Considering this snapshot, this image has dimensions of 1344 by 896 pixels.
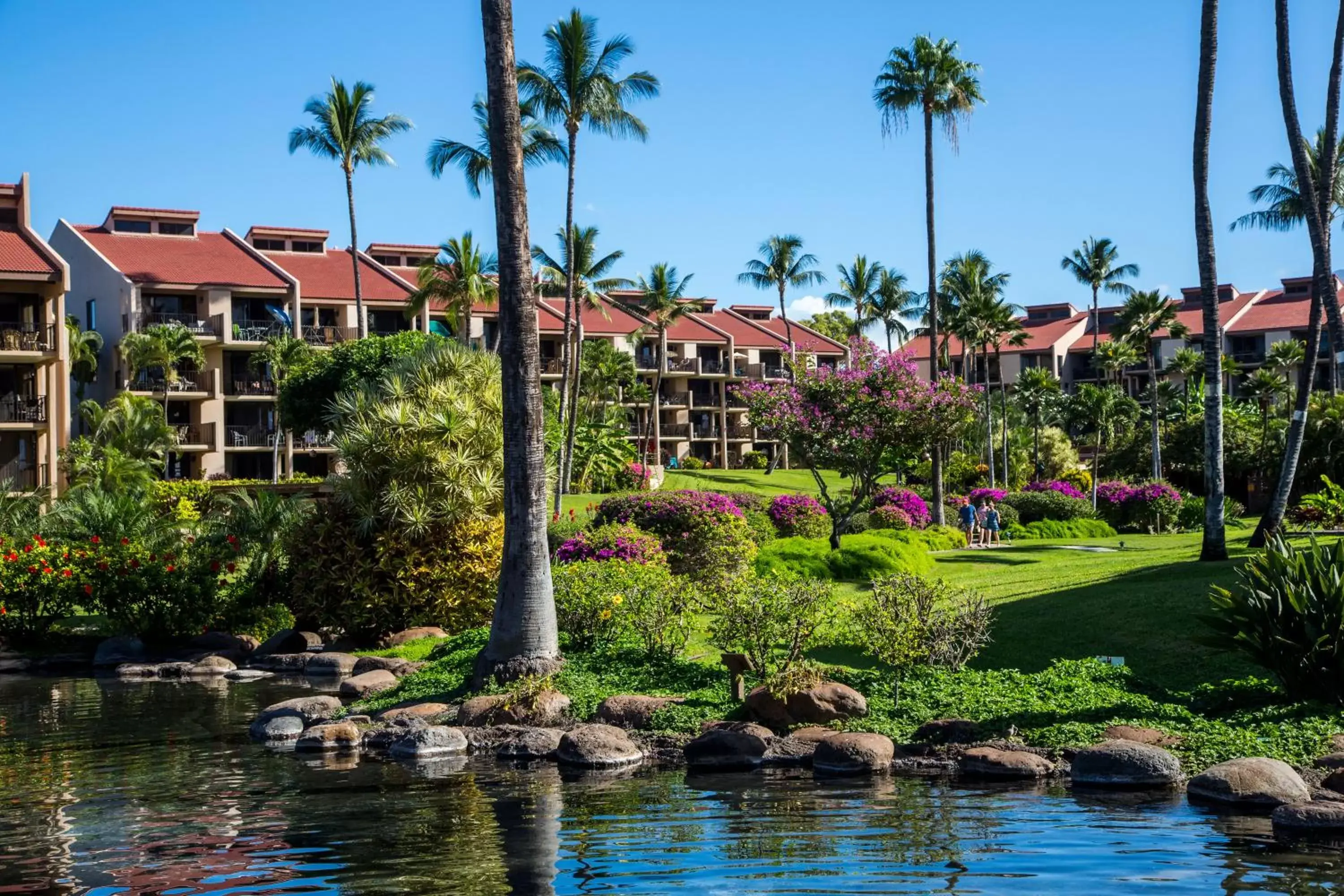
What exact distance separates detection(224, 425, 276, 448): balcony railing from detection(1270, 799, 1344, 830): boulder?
50404 mm

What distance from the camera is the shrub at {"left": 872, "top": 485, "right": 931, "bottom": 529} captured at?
37500 millimetres

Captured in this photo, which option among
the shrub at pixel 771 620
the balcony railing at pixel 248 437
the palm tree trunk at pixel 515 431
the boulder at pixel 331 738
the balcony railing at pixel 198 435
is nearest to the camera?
the boulder at pixel 331 738

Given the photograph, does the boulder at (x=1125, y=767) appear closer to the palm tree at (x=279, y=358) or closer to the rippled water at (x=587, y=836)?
the rippled water at (x=587, y=836)

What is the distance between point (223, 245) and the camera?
5809cm

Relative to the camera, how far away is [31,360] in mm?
41750

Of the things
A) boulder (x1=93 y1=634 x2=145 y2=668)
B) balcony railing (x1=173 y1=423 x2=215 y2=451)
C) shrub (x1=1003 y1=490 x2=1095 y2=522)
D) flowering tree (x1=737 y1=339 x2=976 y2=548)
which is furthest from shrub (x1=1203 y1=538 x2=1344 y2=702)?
balcony railing (x1=173 y1=423 x2=215 y2=451)

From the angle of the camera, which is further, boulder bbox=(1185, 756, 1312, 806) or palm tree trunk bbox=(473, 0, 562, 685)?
palm tree trunk bbox=(473, 0, 562, 685)

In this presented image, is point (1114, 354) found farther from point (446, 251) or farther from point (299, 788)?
point (299, 788)

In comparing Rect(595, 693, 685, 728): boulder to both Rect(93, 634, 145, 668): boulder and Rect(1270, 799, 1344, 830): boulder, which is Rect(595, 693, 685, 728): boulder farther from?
Rect(93, 634, 145, 668): boulder

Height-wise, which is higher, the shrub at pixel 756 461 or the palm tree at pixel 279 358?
the palm tree at pixel 279 358

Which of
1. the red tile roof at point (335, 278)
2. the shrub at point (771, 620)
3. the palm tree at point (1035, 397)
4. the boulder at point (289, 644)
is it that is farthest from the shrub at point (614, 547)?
the palm tree at point (1035, 397)

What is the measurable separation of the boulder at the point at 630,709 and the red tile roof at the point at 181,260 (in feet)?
148

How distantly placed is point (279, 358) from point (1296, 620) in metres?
45.8

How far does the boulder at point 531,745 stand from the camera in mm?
12852
